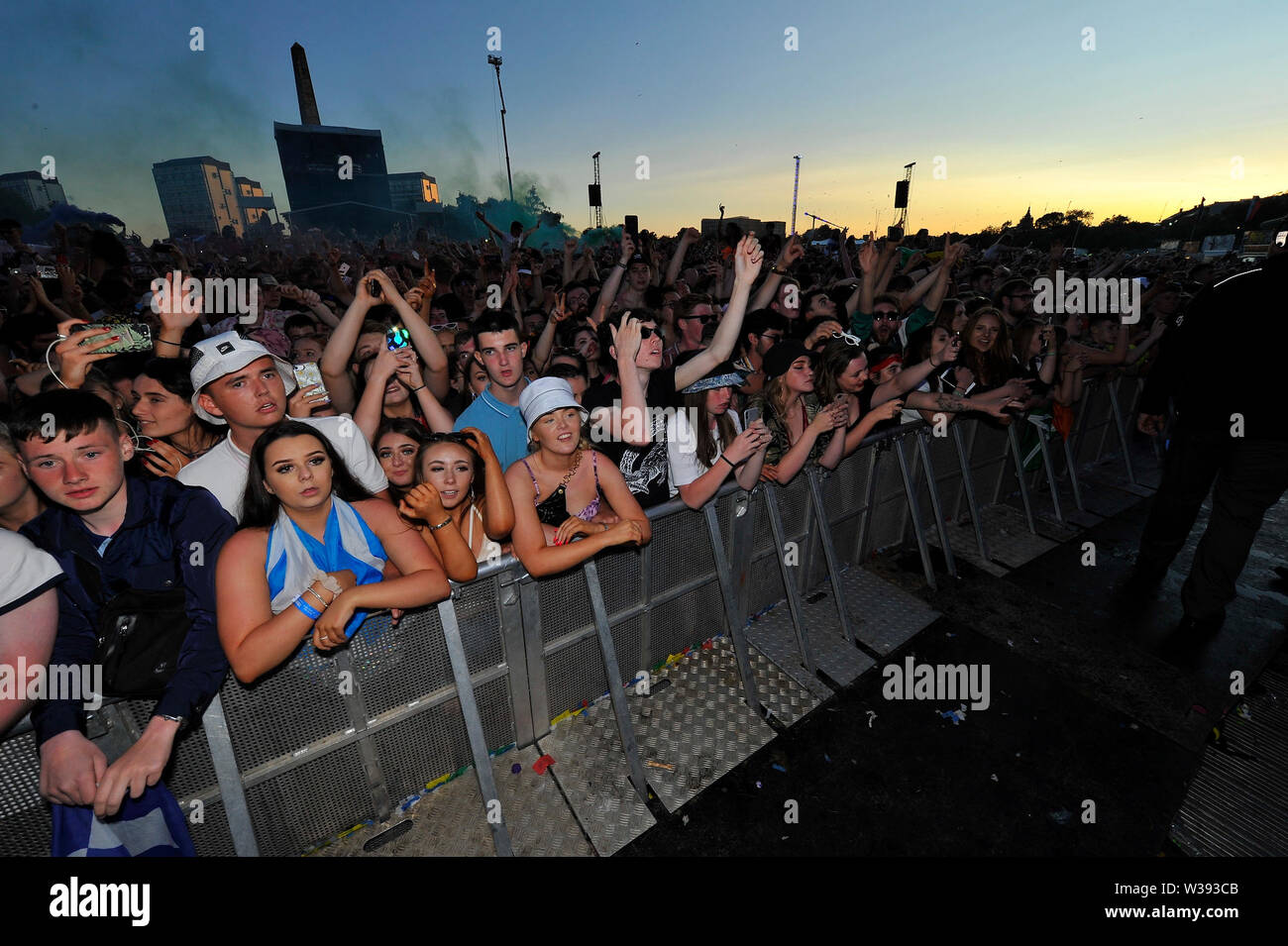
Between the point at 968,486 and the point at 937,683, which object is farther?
the point at 968,486

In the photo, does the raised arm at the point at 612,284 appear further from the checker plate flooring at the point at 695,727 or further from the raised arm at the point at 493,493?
the checker plate flooring at the point at 695,727

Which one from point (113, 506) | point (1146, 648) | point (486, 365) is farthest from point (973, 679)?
point (113, 506)

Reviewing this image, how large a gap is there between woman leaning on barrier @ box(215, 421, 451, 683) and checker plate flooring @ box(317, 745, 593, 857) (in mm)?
1541

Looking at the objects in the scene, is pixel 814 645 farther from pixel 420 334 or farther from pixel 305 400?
pixel 305 400

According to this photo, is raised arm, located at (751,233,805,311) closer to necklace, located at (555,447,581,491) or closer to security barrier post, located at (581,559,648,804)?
necklace, located at (555,447,581,491)

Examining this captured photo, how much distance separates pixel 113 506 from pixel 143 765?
1158mm

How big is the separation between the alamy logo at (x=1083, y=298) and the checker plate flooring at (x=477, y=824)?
319 inches

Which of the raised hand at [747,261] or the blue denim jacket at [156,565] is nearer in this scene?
the blue denim jacket at [156,565]

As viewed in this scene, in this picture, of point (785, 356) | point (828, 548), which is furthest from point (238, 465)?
point (828, 548)

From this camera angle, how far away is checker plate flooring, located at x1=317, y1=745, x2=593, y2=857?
308 centimetres

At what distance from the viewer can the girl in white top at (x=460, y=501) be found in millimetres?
2764

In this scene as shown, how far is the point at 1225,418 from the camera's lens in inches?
182

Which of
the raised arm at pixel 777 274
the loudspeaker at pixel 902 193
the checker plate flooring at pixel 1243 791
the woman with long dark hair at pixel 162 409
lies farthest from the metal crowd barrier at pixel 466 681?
the loudspeaker at pixel 902 193

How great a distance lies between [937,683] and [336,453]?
4770 mm
